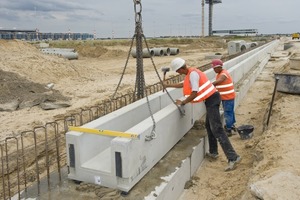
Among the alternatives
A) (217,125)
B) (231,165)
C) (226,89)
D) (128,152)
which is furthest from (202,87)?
(128,152)

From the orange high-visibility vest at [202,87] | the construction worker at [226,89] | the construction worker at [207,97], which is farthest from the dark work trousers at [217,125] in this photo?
the construction worker at [226,89]

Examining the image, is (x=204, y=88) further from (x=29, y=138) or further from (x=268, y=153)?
(x=29, y=138)

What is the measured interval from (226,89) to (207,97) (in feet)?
5.94

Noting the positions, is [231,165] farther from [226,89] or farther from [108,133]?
[108,133]

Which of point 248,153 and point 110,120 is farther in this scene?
point 248,153

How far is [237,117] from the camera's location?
8859mm

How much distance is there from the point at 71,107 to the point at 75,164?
6.21 meters

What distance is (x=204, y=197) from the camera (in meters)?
4.64

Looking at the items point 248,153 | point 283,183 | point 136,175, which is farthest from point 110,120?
point 248,153

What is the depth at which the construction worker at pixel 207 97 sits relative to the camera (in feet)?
16.5

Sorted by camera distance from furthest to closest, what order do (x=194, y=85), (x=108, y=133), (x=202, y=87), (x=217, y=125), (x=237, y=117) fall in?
(x=237, y=117) < (x=217, y=125) < (x=202, y=87) < (x=194, y=85) < (x=108, y=133)

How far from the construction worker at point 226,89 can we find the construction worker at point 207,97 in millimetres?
1361

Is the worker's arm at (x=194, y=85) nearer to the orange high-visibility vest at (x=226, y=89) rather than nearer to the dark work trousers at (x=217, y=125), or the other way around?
the dark work trousers at (x=217, y=125)

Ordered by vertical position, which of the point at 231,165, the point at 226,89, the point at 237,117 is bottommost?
the point at 231,165
